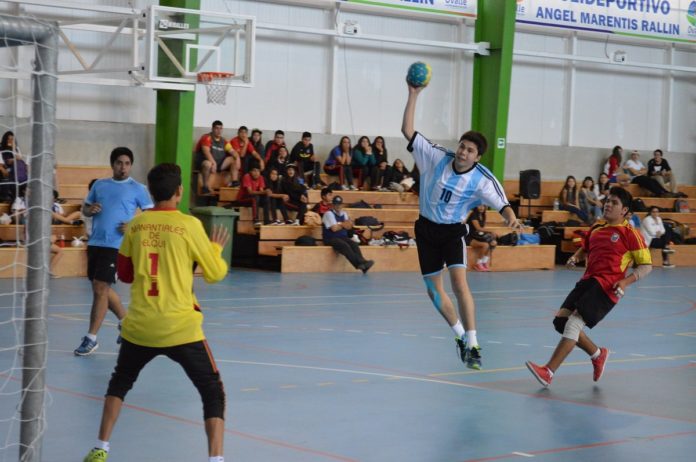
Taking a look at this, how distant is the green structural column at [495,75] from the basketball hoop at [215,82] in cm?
865

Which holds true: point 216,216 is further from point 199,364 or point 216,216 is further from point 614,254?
point 199,364

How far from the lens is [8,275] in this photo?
17828mm

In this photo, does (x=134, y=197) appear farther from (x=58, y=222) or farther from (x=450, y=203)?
(x=58, y=222)

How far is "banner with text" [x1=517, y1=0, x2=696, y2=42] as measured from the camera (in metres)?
27.1

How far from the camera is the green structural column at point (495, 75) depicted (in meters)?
25.7

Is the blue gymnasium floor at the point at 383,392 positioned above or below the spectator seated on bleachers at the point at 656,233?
below

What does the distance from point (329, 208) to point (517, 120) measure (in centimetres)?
921

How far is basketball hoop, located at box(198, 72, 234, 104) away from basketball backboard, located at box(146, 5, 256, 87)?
112 millimetres

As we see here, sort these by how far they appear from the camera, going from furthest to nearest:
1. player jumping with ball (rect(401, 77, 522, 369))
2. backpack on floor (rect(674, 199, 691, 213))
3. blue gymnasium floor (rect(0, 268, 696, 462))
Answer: backpack on floor (rect(674, 199, 691, 213))
player jumping with ball (rect(401, 77, 522, 369))
blue gymnasium floor (rect(0, 268, 696, 462))

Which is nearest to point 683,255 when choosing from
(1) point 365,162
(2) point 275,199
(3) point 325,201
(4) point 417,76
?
(1) point 365,162

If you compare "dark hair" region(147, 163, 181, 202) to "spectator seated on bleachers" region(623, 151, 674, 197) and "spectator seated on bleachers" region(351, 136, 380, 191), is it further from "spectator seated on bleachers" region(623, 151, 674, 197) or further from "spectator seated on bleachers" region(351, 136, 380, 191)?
"spectator seated on bleachers" region(623, 151, 674, 197)

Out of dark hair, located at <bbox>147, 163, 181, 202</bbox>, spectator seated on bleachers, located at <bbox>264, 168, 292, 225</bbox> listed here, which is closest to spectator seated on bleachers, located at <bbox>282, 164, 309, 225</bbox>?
spectator seated on bleachers, located at <bbox>264, 168, 292, 225</bbox>

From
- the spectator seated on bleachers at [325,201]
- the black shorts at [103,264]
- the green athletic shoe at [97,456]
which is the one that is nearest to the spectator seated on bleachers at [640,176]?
the spectator seated on bleachers at [325,201]

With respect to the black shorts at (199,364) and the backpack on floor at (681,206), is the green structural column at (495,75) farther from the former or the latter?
the black shorts at (199,364)
